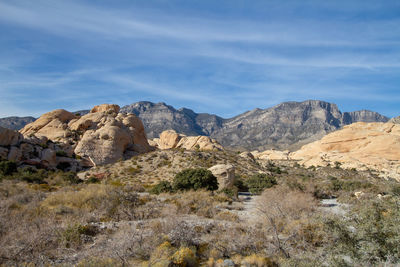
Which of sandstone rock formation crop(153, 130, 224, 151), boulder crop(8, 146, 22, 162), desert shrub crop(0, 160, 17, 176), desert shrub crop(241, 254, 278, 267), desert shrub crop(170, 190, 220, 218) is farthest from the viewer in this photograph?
sandstone rock formation crop(153, 130, 224, 151)

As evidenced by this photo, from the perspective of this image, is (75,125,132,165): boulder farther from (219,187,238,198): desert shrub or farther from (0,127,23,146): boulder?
(219,187,238,198): desert shrub

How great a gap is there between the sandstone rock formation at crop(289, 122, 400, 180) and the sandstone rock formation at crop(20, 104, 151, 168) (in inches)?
1409

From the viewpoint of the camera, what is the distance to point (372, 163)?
45.5 m

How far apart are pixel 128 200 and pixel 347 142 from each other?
58.0m

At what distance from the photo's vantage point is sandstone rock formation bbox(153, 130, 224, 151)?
51250mm

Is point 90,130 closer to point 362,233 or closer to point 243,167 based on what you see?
point 243,167

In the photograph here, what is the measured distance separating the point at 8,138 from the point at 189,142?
1249 inches

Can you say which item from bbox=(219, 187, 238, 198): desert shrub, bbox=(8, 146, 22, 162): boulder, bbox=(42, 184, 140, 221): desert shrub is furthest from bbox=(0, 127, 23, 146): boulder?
bbox=(219, 187, 238, 198): desert shrub

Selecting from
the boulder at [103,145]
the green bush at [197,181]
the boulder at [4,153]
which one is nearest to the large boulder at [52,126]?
the boulder at [103,145]

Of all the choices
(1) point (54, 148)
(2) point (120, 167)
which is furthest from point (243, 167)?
(1) point (54, 148)

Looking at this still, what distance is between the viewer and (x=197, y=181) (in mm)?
20703

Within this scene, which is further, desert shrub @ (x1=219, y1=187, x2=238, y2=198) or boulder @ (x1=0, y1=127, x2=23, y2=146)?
boulder @ (x1=0, y1=127, x2=23, y2=146)

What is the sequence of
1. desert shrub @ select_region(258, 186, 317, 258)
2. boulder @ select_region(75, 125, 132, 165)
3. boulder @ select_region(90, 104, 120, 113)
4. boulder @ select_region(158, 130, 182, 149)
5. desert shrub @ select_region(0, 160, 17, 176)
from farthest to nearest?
boulder @ select_region(158, 130, 182, 149)
boulder @ select_region(90, 104, 120, 113)
boulder @ select_region(75, 125, 132, 165)
desert shrub @ select_region(0, 160, 17, 176)
desert shrub @ select_region(258, 186, 317, 258)

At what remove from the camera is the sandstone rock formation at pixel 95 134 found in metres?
40.6
